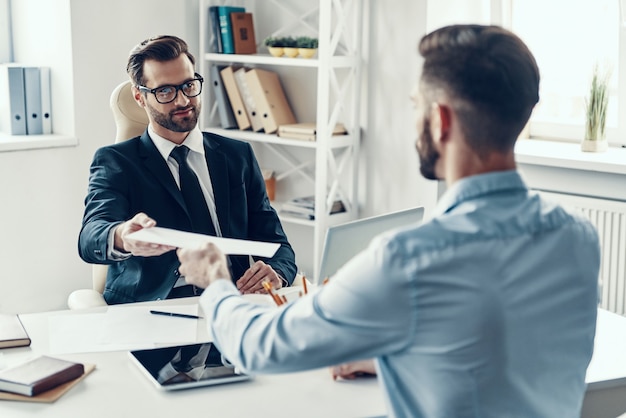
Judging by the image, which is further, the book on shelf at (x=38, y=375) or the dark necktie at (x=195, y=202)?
the dark necktie at (x=195, y=202)

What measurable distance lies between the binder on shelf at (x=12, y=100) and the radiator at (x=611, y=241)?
2.33 metres

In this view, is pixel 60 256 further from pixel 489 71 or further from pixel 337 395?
pixel 489 71

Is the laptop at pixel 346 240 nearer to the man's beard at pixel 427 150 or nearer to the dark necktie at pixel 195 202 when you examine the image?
the man's beard at pixel 427 150

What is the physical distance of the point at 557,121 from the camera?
382 cm

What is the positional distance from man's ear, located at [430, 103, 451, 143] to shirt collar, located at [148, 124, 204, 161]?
1.41 metres

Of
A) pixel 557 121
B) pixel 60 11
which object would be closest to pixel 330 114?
pixel 557 121

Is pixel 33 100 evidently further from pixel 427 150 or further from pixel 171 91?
pixel 427 150

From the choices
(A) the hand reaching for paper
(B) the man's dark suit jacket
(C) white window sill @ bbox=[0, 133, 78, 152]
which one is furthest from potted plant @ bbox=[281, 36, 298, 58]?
(A) the hand reaching for paper

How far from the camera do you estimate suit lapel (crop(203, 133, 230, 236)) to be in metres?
2.50

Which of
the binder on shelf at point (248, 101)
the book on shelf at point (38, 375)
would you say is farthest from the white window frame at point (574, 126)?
the book on shelf at point (38, 375)

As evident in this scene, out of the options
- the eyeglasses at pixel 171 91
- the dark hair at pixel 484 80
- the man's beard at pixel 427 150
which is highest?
the dark hair at pixel 484 80

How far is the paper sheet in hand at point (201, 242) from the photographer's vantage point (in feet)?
5.38

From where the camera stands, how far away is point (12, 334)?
1.82 metres

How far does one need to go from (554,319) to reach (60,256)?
3.06m
